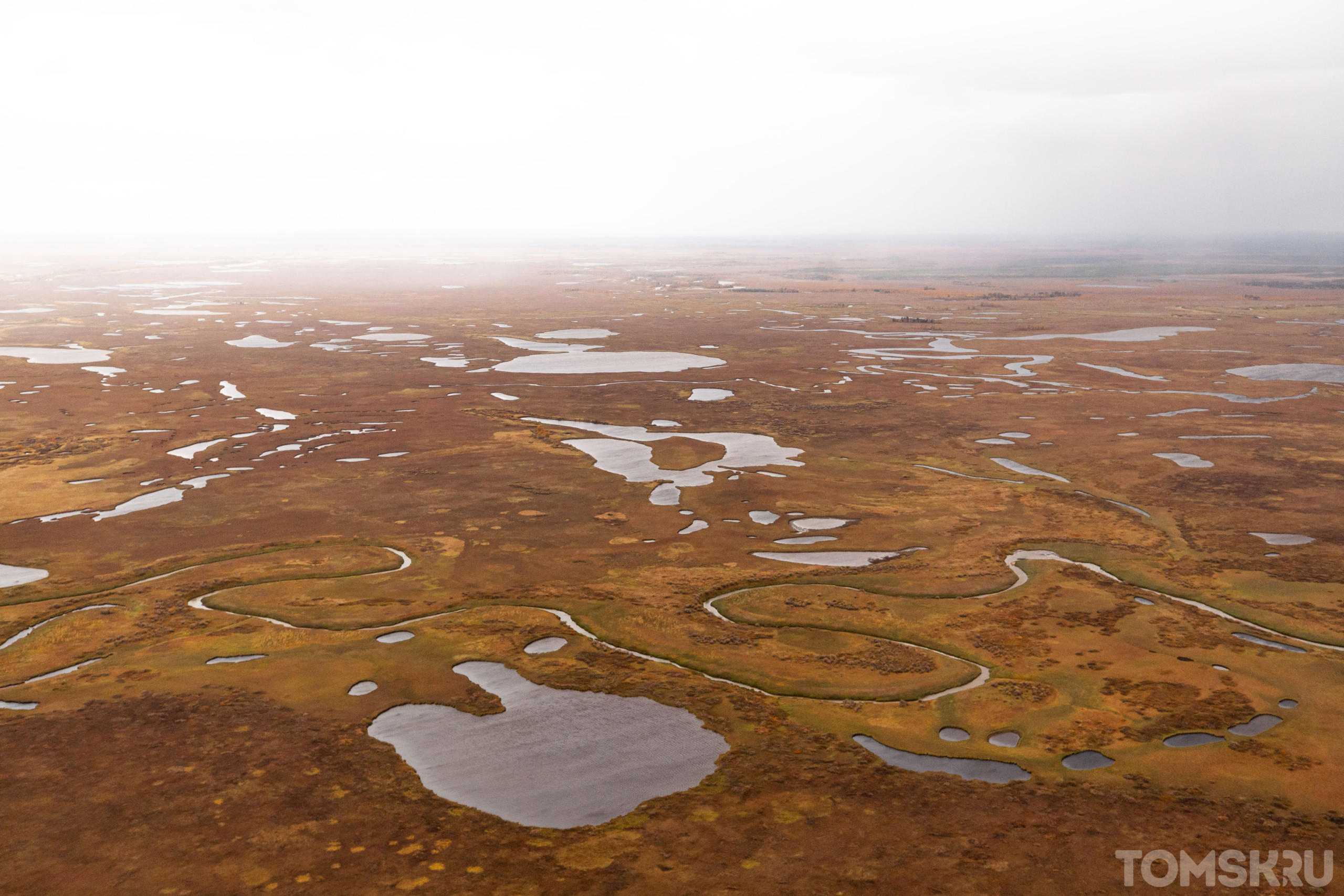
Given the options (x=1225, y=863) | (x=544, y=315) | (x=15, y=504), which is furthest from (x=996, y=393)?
(x=544, y=315)

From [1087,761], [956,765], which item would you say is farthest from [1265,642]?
[956,765]

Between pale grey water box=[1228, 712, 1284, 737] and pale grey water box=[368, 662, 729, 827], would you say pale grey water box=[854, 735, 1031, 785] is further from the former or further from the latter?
pale grey water box=[1228, 712, 1284, 737]

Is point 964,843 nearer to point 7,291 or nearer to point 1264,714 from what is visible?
point 1264,714

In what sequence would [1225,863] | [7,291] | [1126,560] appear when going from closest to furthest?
[1225,863], [1126,560], [7,291]
